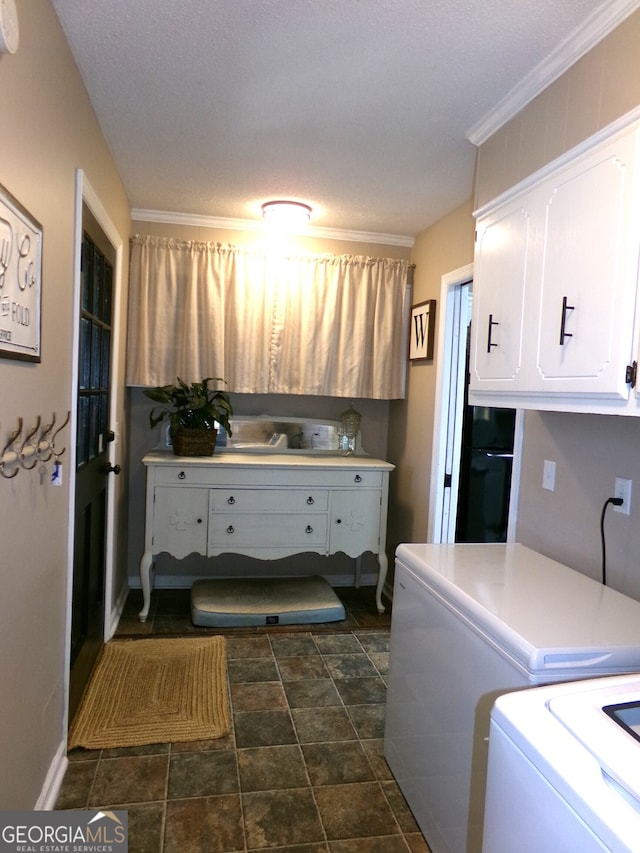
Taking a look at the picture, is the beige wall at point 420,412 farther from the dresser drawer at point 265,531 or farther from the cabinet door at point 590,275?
the cabinet door at point 590,275

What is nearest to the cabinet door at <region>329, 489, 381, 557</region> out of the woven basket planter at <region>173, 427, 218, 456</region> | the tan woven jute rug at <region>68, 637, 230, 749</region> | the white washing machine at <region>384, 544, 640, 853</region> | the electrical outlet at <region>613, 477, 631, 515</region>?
the woven basket planter at <region>173, 427, 218, 456</region>

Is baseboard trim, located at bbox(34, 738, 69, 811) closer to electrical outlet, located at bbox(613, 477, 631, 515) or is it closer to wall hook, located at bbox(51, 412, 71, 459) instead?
wall hook, located at bbox(51, 412, 71, 459)

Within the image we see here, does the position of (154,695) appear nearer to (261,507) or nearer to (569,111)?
(261,507)

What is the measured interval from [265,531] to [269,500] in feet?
0.60

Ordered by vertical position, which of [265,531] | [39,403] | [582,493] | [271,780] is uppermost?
[39,403]

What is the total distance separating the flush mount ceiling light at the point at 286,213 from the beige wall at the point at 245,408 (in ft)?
1.19

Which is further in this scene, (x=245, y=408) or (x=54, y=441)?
(x=245, y=408)

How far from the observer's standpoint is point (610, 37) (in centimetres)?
156

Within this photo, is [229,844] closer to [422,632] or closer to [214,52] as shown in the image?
[422,632]

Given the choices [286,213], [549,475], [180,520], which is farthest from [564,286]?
[180,520]

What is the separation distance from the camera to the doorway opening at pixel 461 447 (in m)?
3.27

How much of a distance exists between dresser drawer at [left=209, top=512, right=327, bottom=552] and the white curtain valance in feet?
2.59

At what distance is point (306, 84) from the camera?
1.98m

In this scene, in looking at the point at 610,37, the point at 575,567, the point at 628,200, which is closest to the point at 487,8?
the point at 610,37
